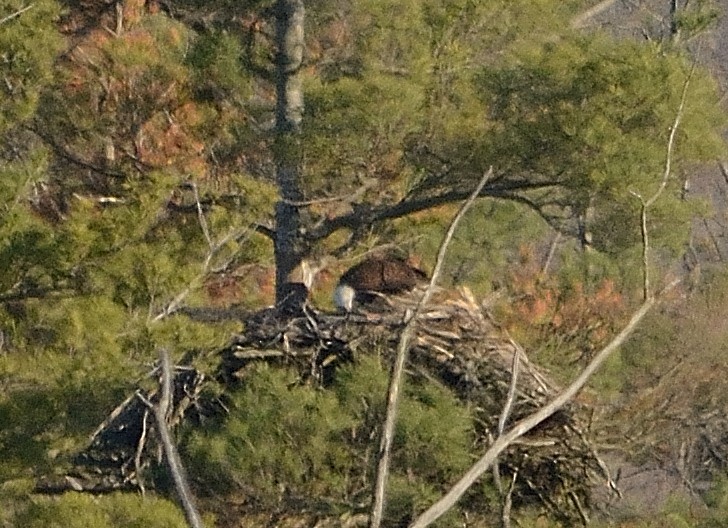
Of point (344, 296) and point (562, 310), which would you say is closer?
point (344, 296)

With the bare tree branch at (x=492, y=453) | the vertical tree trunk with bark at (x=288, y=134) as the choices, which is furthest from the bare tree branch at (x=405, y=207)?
the bare tree branch at (x=492, y=453)

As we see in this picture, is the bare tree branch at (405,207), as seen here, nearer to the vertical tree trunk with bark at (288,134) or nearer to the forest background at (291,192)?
the forest background at (291,192)

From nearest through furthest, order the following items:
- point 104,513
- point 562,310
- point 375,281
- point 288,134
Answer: point 104,513, point 375,281, point 288,134, point 562,310

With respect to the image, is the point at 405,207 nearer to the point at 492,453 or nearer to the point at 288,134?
the point at 288,134

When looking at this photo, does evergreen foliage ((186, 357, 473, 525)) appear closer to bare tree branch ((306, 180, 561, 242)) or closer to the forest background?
the forest background

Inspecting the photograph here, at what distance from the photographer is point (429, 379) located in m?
5.28

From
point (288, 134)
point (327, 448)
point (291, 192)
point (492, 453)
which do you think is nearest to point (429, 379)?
point (327, 448)

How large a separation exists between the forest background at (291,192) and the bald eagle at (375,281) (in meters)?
0.47

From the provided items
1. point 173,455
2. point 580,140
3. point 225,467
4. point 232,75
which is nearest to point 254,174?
point 232,75

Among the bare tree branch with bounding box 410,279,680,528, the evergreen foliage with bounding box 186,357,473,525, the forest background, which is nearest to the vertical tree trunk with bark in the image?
the forest background

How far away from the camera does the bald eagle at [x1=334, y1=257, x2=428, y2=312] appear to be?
5.90 metres

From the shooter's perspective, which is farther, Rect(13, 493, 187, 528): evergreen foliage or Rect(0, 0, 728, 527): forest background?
→ Rect(0, 0, 728, 527): forest background

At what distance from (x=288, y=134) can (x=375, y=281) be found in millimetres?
1001

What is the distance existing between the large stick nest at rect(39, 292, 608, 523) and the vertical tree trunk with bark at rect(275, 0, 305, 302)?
1.22 metres
